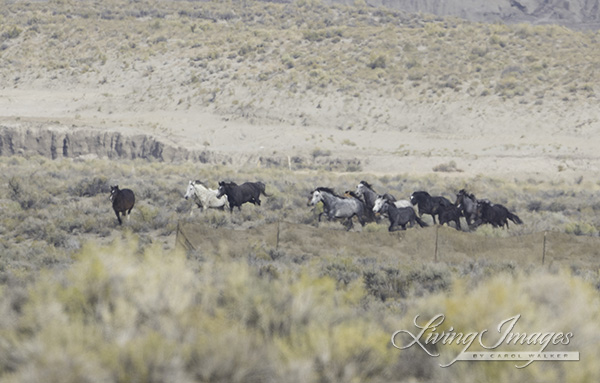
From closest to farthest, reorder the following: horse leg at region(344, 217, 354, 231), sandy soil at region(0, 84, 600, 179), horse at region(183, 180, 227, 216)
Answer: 1. horse leg at region(344, 217, 354, 231)
2. horse at region(183, 180, 227, 216)
3. sandy soil at region(0, 84, 600, 179)

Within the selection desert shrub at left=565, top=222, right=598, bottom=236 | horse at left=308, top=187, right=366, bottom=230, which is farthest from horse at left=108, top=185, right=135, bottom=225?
desert shrub at left=565, top=222, right=598, bottom=236

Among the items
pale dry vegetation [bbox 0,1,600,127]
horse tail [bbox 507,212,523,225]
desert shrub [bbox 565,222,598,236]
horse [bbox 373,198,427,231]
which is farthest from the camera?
pale dry vegetation [bbox 0,1,600,127]

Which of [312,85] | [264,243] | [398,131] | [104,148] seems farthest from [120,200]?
[312,85]

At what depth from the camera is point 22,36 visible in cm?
7038

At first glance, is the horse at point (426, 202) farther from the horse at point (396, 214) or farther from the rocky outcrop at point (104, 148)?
the rocky outcrop at point (104, 148)

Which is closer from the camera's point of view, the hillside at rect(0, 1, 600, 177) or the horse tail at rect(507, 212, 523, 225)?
the horse tail at rect(507, 212, 523, 225)

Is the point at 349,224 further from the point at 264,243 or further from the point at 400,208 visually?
the point at 264,243

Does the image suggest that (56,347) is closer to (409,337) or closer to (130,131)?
(409,337)

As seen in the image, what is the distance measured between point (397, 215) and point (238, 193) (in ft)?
20.6

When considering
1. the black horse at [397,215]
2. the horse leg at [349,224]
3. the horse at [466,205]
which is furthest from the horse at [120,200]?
the horse at [466,205]

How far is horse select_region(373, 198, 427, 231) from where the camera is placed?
57.8 feet

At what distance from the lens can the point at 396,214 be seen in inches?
699

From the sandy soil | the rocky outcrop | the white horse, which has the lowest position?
the rocky outcrop

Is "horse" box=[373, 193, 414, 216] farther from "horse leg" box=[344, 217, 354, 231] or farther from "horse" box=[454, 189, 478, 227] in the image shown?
"horse" box=[454, 189, 478, 227]
